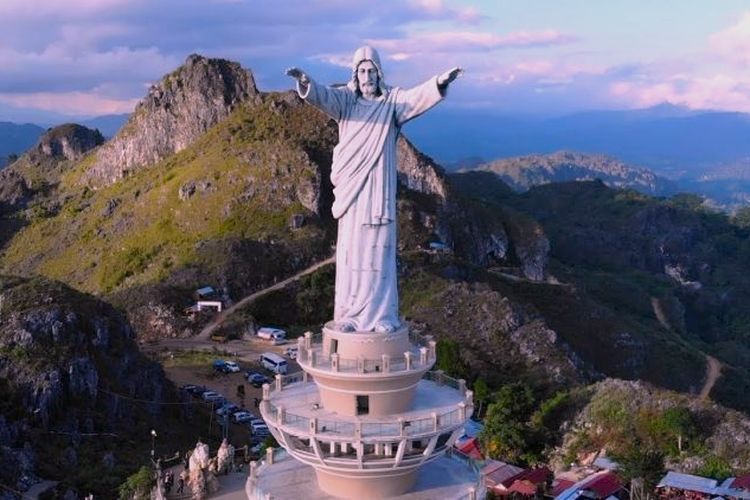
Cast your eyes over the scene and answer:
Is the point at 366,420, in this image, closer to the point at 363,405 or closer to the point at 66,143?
the point at 363,405

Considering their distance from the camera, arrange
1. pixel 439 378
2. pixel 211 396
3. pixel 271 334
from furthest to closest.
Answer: pixel 271 334
pixel 211 396
pixel 439 378

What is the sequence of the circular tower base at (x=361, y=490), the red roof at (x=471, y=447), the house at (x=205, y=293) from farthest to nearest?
the house at (x=205, y=293)
the red roof at (x=471, y=447)
the circular tower base at (x=361, y=490)

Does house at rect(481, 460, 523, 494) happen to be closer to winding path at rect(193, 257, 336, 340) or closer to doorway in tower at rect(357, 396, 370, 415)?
doorway in tower at rect(357, 396, 370, 415)

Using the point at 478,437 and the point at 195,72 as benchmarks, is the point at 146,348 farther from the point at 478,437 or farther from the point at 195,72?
the point at 195,72

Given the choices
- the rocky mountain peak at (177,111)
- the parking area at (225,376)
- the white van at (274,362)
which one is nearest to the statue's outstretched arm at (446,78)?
the parking area at (225,376)

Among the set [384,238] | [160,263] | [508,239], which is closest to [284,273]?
Result: [160,263]

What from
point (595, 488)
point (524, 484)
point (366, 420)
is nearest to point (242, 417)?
point (524, 484)

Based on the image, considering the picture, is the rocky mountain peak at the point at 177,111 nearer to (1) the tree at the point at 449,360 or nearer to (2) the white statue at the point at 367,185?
(1) the tree at the point at 449,360
